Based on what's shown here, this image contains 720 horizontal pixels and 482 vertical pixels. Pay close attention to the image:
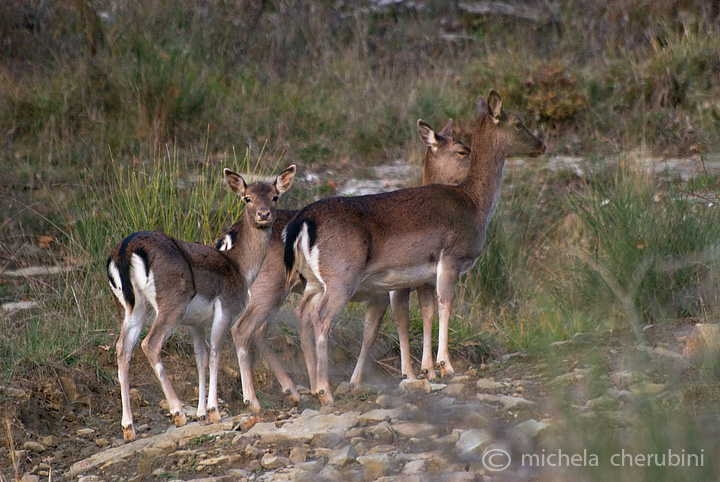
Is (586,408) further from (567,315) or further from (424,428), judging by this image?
(567,315)

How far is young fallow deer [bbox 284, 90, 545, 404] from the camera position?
21.8ft

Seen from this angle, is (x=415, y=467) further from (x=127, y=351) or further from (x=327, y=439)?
(x=127, y=351)

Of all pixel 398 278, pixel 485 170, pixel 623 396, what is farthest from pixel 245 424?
pixel 485 170

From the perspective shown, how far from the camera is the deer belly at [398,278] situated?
695cm

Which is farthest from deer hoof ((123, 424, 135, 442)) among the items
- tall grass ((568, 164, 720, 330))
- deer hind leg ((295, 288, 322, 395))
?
tall grass ((568, 164, 720, 330))

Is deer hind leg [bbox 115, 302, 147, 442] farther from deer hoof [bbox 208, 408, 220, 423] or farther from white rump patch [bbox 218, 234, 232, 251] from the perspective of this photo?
white rump patch [bbox 218, 234, 232, 251]

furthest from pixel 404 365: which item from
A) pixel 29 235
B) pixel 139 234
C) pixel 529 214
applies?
pixel 29 235

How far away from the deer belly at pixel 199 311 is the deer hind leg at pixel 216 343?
29mm

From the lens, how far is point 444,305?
714 cm

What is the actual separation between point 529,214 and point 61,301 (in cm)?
515

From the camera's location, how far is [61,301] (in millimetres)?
8328

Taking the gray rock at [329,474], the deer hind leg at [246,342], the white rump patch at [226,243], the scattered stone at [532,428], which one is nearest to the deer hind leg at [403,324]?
the deer hind leg at [246,342]

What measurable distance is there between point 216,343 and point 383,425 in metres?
1.51

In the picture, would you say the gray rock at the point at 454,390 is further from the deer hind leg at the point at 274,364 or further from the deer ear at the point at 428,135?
the deer ear at the point at 428,135
